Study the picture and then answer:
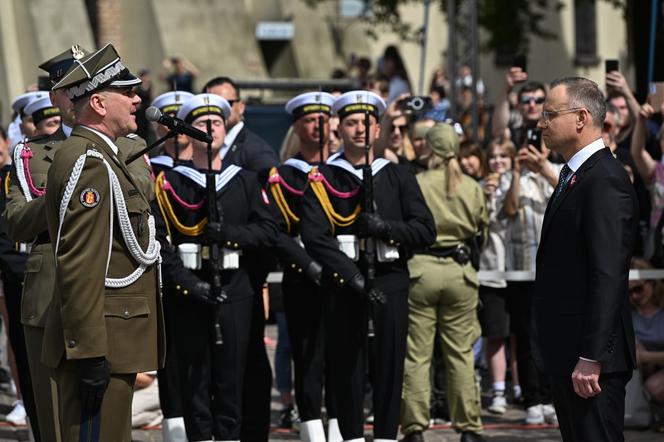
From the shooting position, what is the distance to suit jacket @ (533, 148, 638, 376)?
5812mm

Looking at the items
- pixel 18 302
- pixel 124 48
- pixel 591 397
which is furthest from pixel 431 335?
pixel 124 48

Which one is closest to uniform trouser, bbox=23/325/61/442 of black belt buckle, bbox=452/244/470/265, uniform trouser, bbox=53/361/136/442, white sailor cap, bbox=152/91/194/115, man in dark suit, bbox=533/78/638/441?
uniform trouser, bbox=53/361/136/442

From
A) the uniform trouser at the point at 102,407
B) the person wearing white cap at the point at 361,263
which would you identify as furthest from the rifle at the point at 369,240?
the uniform trouser at the point at 102,407

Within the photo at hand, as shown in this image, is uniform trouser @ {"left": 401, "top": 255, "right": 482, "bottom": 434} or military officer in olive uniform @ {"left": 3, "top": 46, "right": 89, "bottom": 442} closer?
military officer in olive uniform @ {"left": 3, "top": 46, "right": 89, "bottom": 442}

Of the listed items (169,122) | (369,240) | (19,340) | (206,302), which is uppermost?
(169,122)

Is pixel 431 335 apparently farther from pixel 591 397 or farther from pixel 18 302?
pixel 591 397

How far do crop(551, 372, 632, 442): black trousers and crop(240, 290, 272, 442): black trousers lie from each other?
8.04 feet

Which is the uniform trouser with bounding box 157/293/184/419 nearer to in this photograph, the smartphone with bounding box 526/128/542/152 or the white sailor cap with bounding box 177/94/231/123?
the white sailor cap with bounding box 177/94/231/123

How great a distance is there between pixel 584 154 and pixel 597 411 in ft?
3.48

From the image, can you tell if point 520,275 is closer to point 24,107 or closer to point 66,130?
point 24,107

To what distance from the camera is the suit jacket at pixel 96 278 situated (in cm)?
570

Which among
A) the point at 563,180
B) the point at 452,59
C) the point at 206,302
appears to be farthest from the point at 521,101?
the point at 452,59

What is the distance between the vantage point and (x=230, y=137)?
29.8ft

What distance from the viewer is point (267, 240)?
25.8ft
